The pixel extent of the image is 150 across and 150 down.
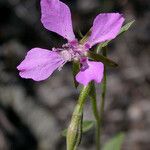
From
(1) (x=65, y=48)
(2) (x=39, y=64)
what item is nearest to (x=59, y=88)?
(1) (x=65, y=48)

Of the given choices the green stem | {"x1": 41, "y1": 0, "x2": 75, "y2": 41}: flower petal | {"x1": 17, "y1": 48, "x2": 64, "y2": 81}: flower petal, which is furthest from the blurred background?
{"x1": 41, "y1": 0, "x2": 75, "y2": 41}: flower petal

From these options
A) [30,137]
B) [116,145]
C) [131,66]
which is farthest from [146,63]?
[116,145]

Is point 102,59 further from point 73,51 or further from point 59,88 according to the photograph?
point 59,88

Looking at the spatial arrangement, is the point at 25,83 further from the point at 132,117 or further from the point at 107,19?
the point at 107,19

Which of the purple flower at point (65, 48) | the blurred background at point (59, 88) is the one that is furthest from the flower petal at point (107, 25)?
the blurred background at point (59, 88)

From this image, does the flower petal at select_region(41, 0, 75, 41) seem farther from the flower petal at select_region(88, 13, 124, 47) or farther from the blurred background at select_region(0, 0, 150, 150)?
the blurred background at select_region(0, 0, 150, 150)

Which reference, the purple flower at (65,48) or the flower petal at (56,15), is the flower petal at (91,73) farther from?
the flower petal at (56,15)

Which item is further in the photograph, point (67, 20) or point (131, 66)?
point (131, 66)
